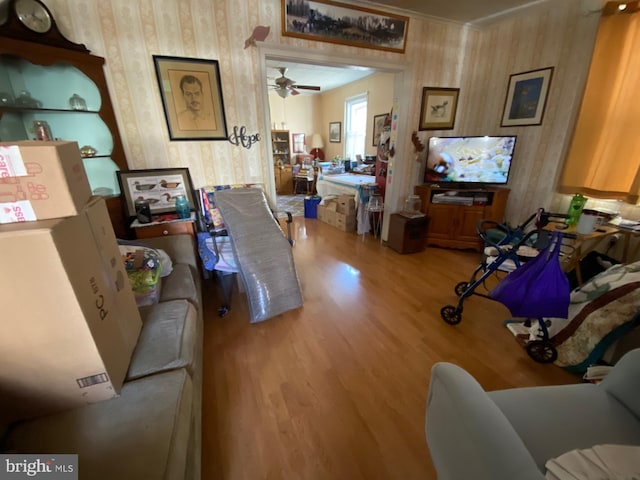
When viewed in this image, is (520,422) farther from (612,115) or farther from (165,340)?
(612,115)

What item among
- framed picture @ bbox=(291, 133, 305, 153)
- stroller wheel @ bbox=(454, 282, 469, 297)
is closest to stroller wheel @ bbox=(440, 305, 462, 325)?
stroller wheel @ bbox=(454, 282, 469, 297)

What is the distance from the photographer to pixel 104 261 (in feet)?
3.22

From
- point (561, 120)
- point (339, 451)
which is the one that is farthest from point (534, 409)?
point (561, 120)

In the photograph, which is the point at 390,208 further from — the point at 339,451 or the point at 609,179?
the point at 339,451

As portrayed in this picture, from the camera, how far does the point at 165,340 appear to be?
1157 millimetres

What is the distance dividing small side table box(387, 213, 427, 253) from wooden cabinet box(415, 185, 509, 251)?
6.7 inches

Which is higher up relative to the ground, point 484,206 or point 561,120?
point 561,120

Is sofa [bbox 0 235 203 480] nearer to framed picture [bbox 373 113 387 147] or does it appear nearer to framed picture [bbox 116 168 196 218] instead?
framed picture [bbox 116 168 196 218]

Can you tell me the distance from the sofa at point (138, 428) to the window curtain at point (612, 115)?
3508 millimetres

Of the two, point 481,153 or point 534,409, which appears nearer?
point 534,409

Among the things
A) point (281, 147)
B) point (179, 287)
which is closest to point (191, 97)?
point (179, 287)

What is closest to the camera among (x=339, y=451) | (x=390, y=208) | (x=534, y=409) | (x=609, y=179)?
(x=534, y=409)

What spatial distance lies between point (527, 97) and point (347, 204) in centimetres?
240

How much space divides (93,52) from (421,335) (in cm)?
314
